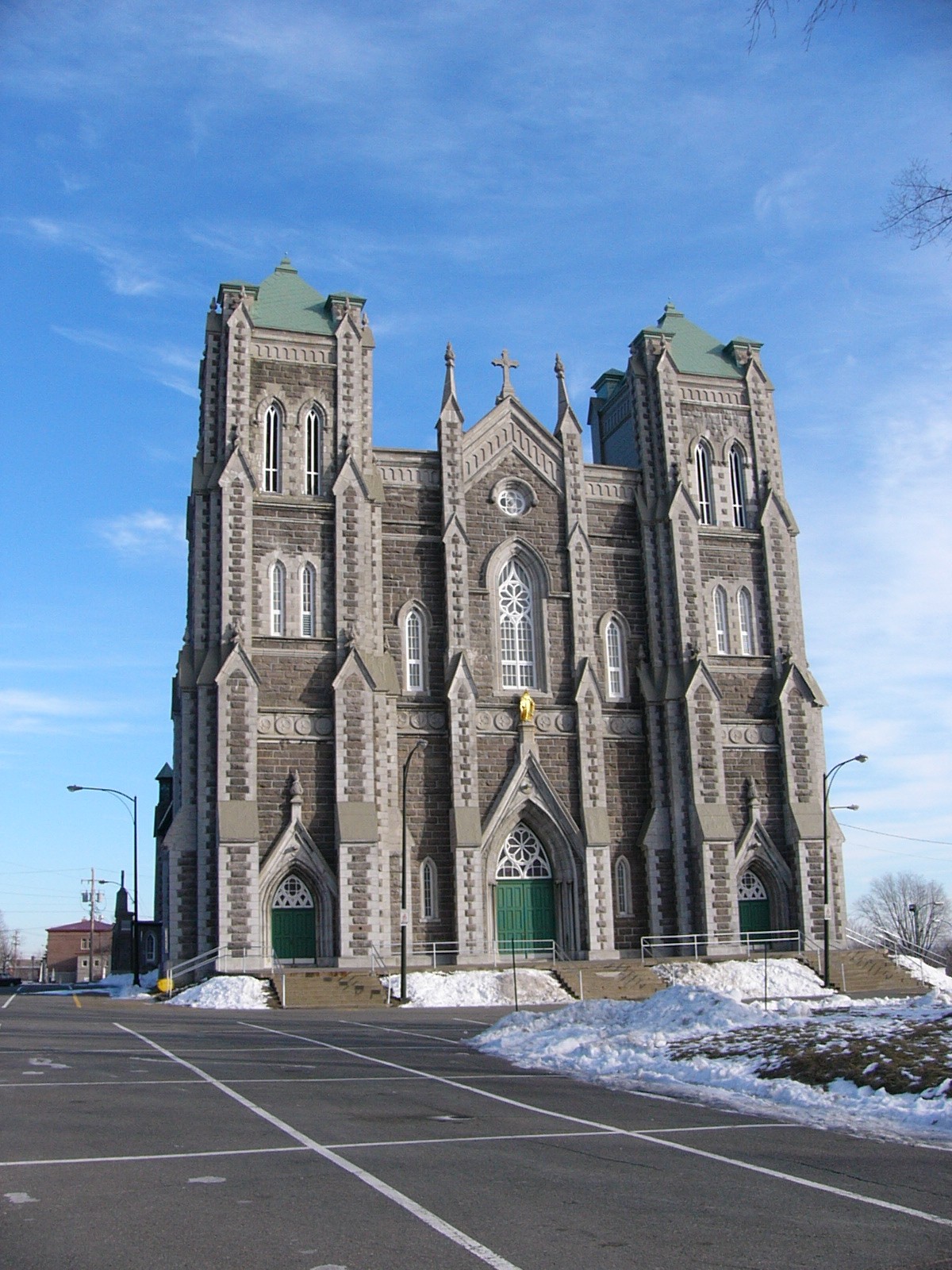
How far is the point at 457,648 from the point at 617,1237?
3247 cm

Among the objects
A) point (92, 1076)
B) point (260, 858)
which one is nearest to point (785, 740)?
point (260, 858)

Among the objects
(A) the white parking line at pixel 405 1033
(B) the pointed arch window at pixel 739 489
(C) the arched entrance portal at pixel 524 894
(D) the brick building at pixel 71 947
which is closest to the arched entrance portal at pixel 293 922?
→ (C) the arched entrance portal at pixel 524 894

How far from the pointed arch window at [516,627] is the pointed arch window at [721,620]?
650cm

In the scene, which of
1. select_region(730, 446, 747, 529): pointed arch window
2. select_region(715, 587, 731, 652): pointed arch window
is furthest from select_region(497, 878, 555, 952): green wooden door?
select_region(730, 446, 747, 529): pointed arch window

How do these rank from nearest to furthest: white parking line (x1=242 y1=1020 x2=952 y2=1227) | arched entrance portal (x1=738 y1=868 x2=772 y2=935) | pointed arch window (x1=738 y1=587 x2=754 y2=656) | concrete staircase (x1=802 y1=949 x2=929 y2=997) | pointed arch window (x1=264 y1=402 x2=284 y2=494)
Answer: white parking line (x1=242 y1=1020 x2=952 y2=1227)
concrete staircase (x1=802 y1=949 x2=929 y2=997)
pointed arch window (x1=264 y1=402 x2=284 y2=494)
arched entrance portal (x1=738 y1=868 x2=772 y2=935)
pointed arch window (x1=738 y1=587 x2=754 y2=656)

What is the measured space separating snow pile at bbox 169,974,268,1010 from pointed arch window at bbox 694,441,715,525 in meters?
22.2

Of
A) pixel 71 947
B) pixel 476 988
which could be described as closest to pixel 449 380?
pixel 476 988

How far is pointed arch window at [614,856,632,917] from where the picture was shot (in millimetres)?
40781

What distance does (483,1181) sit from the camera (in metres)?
9.28

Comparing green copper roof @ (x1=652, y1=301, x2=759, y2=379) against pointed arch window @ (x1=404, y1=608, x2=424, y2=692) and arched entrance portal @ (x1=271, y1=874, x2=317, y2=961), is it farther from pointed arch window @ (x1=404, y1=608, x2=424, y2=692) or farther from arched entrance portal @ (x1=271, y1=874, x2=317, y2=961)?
arched entrance portal @ (x1=271, y1=874, x2=317, y2=961)

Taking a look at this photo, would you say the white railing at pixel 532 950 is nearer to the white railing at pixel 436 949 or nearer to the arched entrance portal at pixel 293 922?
the white railing at pixel 436 949

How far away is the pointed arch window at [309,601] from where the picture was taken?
38.9m

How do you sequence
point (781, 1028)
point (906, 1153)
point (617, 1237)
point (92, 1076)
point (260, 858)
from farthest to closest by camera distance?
1. point (260, 858)
2. point (781, 1028)
3. point (92, 1076)
4. point (906, 1153)
5. point (617, 1237)

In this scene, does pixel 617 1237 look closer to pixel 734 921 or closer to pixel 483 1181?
pixel 483 1181
